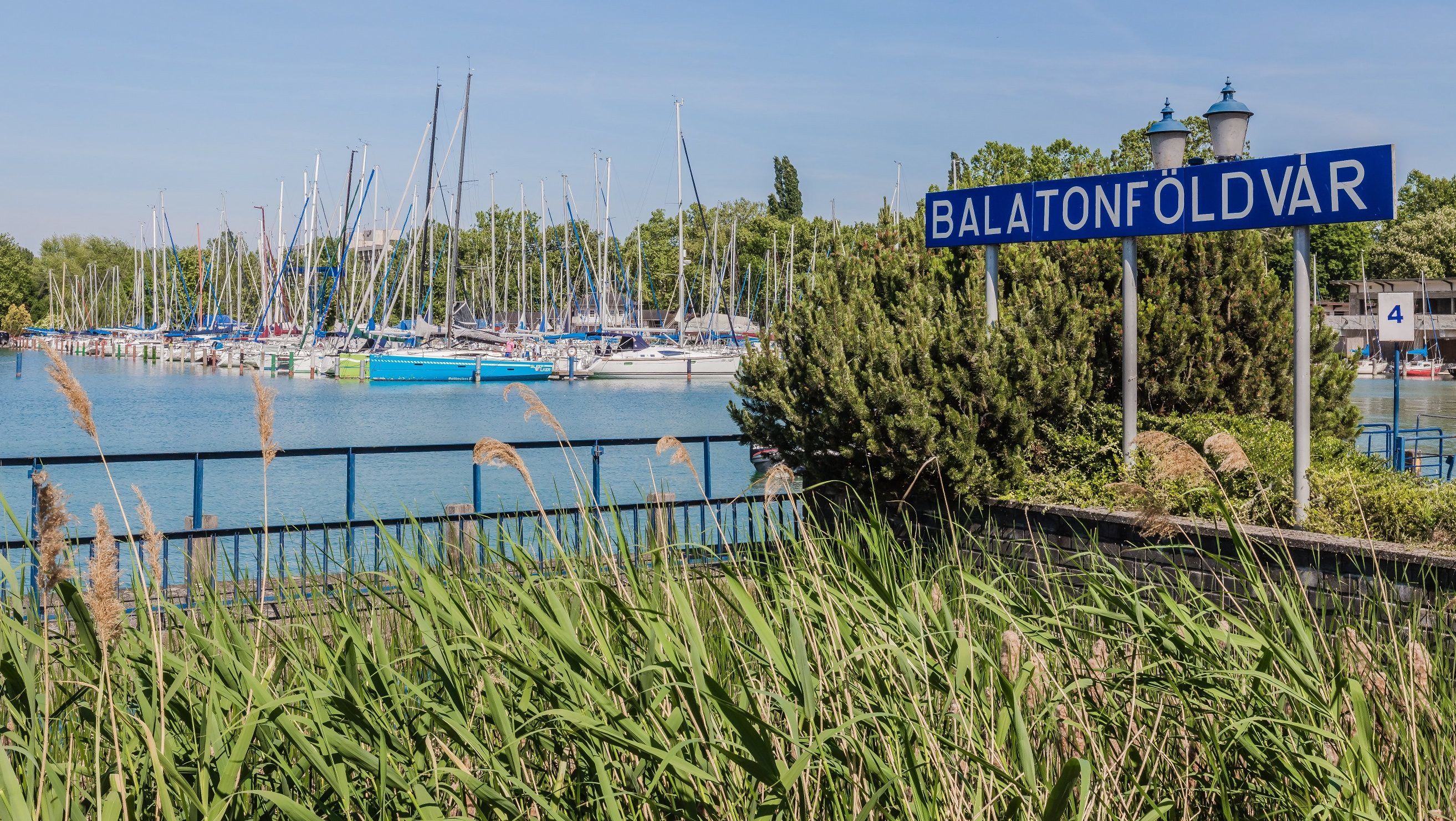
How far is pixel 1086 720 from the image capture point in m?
3.64

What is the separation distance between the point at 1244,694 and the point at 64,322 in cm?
13374

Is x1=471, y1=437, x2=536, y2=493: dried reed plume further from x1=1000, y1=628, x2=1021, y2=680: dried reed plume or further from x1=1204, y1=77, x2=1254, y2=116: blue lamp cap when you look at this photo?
x1=1204, y1=77, x2=1254, y2=116: blue lamp cap

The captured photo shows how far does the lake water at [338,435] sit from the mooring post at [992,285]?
11.3 feet

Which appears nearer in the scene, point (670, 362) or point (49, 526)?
point (49, 526)

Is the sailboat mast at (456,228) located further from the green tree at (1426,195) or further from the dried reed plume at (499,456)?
the green tree at (1426,195)

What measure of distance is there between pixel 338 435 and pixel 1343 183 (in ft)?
129

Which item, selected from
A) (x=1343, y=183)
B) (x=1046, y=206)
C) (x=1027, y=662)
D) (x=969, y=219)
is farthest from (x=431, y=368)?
(x=1027, y=662)

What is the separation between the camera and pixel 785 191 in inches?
5020

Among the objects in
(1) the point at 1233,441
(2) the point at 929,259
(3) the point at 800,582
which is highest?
(2) the point at 929,259

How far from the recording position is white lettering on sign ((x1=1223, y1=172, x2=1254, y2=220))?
30.8 ft

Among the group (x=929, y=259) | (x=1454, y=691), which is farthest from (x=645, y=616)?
(x=929, y=259)

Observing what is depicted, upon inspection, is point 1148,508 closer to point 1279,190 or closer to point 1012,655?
point 1012,655

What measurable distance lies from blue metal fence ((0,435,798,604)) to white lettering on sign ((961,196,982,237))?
2.72m

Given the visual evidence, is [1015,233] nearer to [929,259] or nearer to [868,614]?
[929,259]
